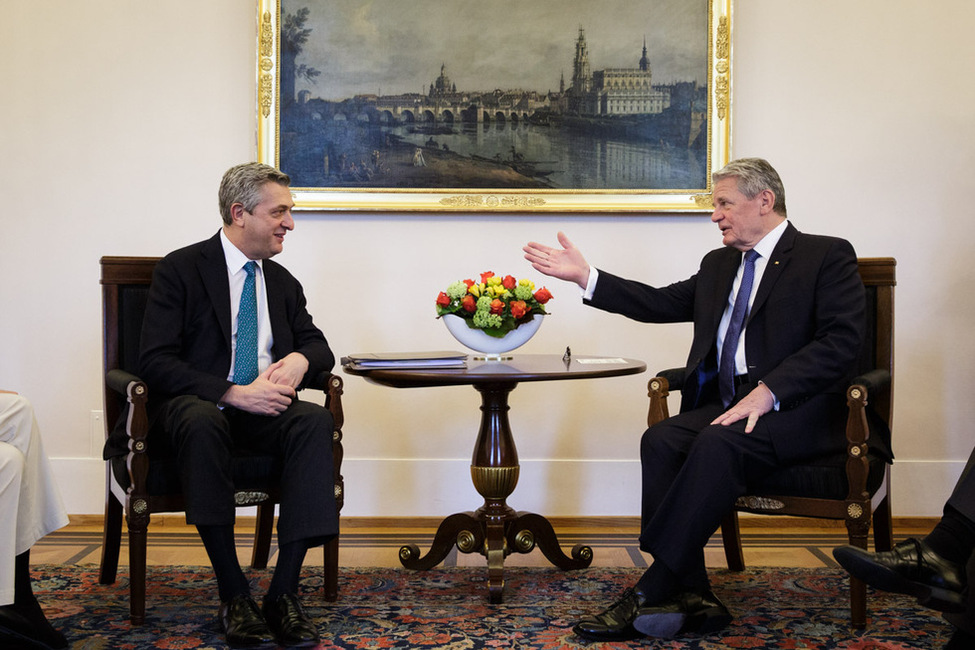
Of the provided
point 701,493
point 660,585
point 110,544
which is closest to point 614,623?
point 660,585

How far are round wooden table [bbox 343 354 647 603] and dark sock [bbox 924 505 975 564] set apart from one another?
1062 mm

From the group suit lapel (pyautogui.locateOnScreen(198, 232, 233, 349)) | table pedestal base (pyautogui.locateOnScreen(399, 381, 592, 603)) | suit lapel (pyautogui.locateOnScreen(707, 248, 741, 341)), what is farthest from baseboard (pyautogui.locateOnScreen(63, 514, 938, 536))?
suit lapel (pyautogui.locateOnScreen(198, 232, 233, 349))

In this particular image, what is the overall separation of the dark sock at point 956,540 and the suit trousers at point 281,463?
1728mm

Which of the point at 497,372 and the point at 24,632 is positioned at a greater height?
the point at 497,372

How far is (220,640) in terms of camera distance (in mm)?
2818

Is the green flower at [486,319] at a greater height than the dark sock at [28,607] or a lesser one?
greater

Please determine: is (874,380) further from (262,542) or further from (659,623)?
(262,542)

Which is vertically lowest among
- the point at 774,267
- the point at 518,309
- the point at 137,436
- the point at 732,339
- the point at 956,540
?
the point at 956,540

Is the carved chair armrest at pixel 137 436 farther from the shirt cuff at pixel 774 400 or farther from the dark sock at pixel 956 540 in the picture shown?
the dark sock at pixel 956 540

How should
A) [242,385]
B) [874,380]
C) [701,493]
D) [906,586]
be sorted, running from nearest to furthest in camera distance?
1. [906,586]
2. [701,493]
3. [874,380]
4. [242,385]

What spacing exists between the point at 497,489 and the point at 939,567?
1524 millimetres

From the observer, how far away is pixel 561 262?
344 centimetres

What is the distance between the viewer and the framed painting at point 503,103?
444 cm

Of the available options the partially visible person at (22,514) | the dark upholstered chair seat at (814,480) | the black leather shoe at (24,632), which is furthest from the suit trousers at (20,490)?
the dark upholstered chair seat at (814,480)
